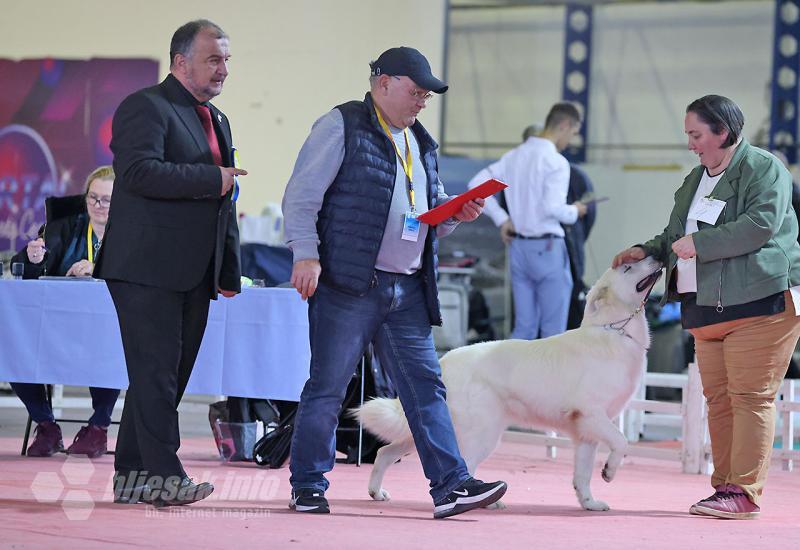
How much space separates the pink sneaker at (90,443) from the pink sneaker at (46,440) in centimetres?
8

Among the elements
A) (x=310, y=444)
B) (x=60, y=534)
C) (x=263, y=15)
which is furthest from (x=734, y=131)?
(x=263, y=15)

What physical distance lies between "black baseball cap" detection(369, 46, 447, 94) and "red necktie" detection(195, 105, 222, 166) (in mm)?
618

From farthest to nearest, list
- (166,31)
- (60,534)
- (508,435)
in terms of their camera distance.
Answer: (166,31) < (508,435) < (60,534)

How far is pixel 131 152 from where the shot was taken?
3.80 metres

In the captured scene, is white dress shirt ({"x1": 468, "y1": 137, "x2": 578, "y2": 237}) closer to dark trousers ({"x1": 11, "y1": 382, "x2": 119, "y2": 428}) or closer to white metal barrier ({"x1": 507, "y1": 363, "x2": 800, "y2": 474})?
white metal barrier ({"x1": 507, "y1": 363, "x2": 800, "y2": 474})

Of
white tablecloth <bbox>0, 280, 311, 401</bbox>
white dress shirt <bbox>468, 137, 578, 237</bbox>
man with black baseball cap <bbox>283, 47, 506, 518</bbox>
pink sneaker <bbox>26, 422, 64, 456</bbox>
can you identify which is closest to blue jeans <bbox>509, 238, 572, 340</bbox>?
white dress shirt <bbox>468, 137, 578, 237</bbox>

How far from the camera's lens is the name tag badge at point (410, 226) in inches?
156

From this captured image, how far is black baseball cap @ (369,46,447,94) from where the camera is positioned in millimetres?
3891

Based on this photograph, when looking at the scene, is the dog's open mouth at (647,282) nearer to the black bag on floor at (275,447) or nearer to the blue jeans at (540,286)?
the black bag on floor at (275,447)

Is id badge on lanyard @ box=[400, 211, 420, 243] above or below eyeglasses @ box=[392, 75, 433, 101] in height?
below

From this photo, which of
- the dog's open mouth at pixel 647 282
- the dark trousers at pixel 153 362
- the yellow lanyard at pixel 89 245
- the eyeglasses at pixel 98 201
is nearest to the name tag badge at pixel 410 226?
the dark trousers at pixel 153 362

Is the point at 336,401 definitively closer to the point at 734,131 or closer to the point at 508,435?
the point at 734,131

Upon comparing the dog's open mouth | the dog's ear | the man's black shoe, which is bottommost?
the man's black shoe

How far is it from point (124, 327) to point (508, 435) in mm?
4098
